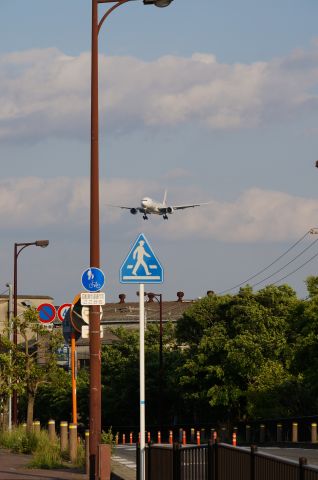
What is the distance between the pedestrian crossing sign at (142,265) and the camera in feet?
52.0

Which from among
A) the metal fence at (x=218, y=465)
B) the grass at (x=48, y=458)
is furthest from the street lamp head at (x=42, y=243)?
the metal fence at (x=218, y=465)

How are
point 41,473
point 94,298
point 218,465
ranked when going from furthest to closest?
point 41,473
point 94,298
point 218,465

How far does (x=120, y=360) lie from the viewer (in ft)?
248

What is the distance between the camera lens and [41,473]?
70.7ft

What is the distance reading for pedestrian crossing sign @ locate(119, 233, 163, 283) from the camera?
15852 mm

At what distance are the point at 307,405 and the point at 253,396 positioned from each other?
343cm

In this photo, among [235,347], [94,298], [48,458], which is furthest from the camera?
[235,347]

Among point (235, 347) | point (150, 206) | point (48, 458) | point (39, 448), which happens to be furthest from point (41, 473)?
point (150, 206)

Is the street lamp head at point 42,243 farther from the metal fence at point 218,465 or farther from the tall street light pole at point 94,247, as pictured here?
the metal fence at point 218,465

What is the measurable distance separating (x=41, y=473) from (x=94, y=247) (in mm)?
5308

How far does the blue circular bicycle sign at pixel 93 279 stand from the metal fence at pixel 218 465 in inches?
132

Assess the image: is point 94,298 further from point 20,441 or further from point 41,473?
point 20,441

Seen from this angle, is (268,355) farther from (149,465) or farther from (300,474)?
(300,474)

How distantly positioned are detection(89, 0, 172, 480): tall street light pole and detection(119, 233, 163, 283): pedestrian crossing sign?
3391 millimetres
